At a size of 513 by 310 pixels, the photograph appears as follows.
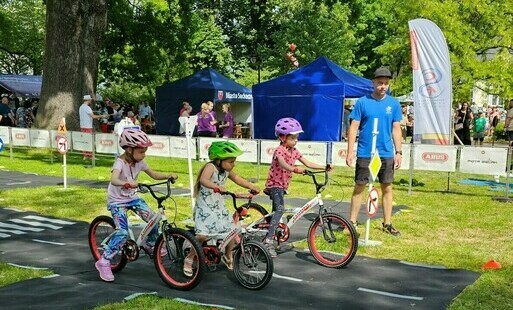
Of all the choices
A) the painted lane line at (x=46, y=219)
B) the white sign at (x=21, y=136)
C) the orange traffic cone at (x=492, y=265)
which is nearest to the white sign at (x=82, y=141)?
the white sign at (x=21, y=136)

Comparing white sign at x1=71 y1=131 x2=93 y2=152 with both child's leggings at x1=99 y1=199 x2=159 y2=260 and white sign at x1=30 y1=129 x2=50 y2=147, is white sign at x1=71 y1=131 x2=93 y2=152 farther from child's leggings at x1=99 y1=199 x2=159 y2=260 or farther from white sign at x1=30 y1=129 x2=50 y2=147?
child's leggings at x1=99 y1=199 x2=159 y2=260

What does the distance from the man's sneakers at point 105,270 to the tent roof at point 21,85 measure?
3234 centimetres

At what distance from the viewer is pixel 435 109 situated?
1348 centimetres

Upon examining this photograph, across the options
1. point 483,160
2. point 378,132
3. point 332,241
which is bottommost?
point 332,241

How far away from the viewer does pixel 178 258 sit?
5941mm

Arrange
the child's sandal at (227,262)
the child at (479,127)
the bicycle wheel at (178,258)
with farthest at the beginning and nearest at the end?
the child at (479,127)
the child's sandal at (227,262)
the bicycle wheel at (178,258)

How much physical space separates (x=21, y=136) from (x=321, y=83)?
10.5 meters

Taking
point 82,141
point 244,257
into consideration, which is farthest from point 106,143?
point 244,257

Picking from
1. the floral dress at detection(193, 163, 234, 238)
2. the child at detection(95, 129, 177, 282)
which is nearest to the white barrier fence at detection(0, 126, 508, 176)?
the floral dress at detection(193, 163, 234, 238)

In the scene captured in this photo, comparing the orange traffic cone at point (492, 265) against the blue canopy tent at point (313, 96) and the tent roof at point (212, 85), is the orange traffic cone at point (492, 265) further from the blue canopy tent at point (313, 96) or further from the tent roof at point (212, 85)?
the tent roof at point (212, 85)

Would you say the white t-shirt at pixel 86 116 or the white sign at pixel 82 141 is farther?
the white t-shirt at pixel 86 116

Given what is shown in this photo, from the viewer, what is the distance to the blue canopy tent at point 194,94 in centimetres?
2786

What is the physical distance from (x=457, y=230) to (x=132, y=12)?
20989 millimetres

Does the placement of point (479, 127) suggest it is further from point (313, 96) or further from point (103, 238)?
point (103, 238)
